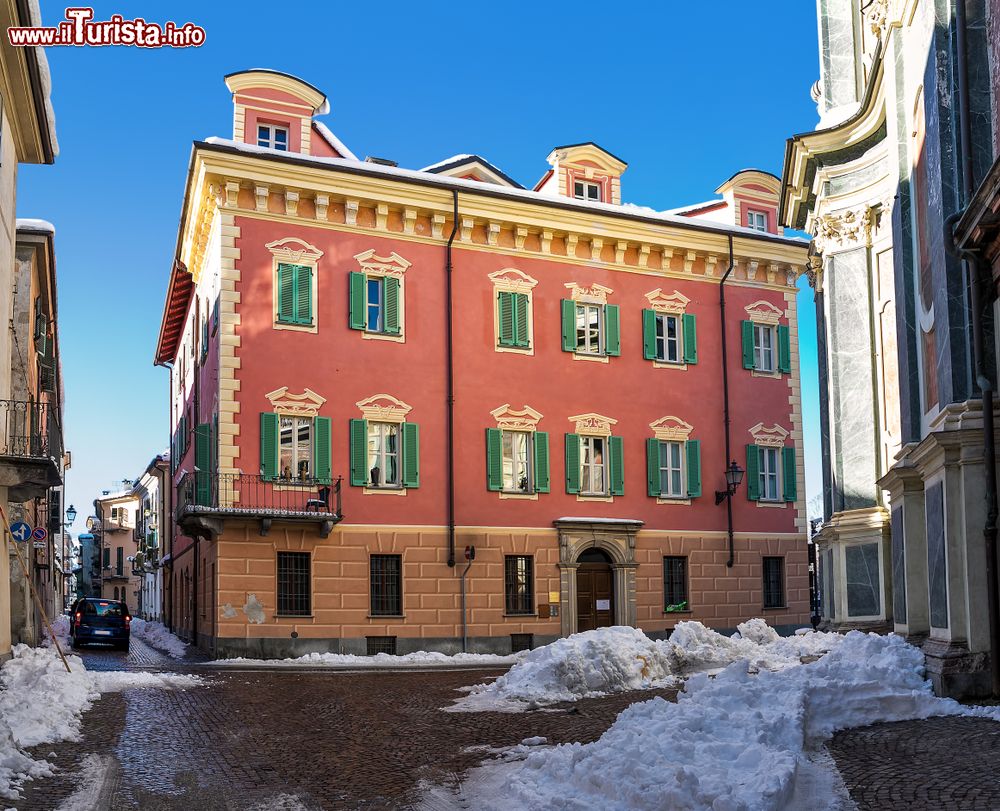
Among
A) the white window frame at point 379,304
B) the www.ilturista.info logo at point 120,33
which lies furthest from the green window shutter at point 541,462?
the www.ilturista.info logo at point 120,33

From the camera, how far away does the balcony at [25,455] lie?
18.7 meters

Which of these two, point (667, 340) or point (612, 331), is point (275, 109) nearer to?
point (612, 331)

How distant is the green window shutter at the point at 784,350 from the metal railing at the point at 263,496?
14767mm

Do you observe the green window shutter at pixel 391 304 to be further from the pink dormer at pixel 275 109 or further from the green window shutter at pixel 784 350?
the green window shutter at pixel 784 350

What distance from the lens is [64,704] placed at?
14.9 m

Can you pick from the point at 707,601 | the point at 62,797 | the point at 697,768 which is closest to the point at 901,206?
the point at 697,768

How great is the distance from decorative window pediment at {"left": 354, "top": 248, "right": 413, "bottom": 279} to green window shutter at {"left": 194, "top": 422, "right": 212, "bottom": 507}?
18.6 feet

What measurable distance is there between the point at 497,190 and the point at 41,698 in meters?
20.0

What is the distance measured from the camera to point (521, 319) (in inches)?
1238

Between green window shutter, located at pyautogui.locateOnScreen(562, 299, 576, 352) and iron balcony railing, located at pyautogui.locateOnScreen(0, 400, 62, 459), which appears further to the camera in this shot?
green window shutter, located at pyautogui.locateOnScreen(562, 299, 576, 352)

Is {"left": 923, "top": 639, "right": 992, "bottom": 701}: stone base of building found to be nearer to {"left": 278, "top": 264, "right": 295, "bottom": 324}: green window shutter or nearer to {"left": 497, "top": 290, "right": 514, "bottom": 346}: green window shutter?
{"left": 278, "top": 264, "right": 295, "bottom": 324}: green window shutter

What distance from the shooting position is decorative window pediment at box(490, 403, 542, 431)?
30.7 meters

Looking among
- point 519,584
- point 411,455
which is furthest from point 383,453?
point 519,584

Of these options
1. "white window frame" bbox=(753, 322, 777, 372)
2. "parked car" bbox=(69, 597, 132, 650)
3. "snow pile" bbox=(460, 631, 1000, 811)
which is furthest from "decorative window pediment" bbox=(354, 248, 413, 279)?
"snow pile" bbox=(460, 631, 1000, 811)
